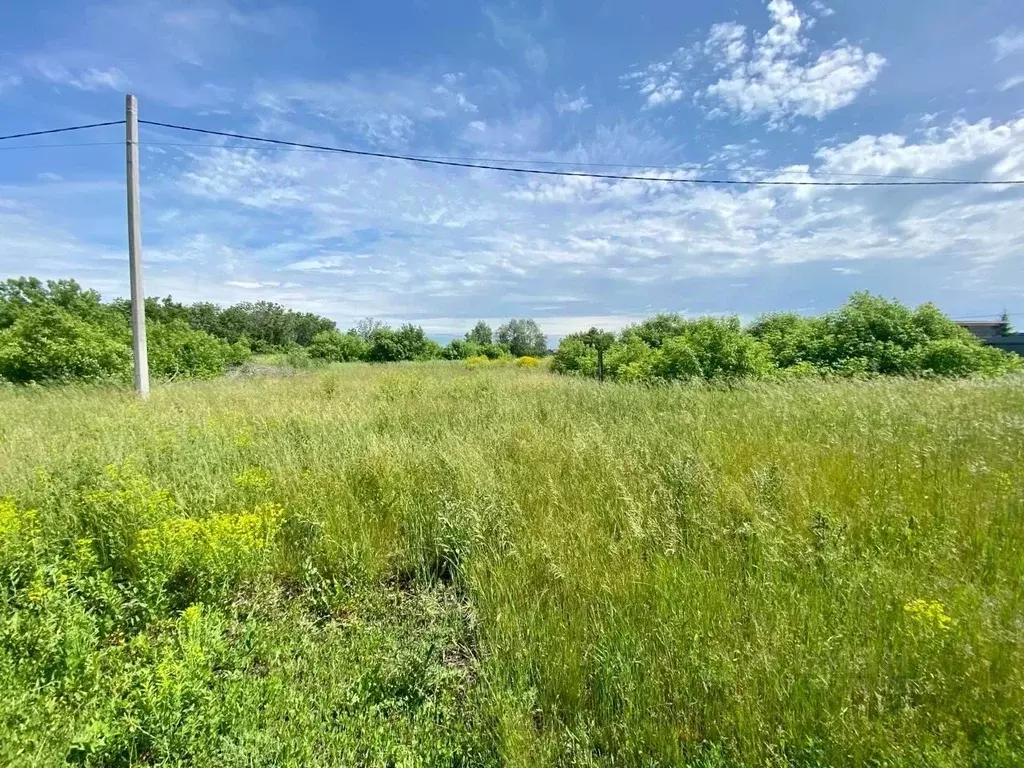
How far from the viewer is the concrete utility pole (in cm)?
779

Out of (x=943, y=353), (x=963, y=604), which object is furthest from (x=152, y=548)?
(x=943, y=353)

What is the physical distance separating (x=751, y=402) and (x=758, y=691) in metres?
5.74

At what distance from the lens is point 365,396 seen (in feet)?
32.1

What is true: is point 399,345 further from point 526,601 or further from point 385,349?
point 526,601

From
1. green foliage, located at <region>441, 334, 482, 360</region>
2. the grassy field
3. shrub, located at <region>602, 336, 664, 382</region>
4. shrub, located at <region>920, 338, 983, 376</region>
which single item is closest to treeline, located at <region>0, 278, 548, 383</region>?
green foliage, located at <region>441, 334, 482, 360</region>

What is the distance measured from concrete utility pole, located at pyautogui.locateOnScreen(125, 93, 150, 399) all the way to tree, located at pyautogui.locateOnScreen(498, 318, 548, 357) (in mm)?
51699

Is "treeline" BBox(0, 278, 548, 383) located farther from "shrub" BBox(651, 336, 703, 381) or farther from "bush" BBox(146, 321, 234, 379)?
"shrub" BBox(651, 336, 703, 381)

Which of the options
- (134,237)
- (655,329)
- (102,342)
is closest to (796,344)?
(655,329)

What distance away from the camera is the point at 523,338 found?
62.5m

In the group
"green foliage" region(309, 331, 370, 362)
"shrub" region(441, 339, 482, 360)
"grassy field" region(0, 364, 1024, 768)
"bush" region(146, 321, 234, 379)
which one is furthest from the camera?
"shrub" region(441, 339, 482, 360)

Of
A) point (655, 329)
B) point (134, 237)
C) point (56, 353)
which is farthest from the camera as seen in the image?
point (655, 329)

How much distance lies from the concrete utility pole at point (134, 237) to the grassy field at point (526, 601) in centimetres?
395

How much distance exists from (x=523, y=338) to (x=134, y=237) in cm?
5556

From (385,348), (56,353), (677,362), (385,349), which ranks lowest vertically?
(56,353)
